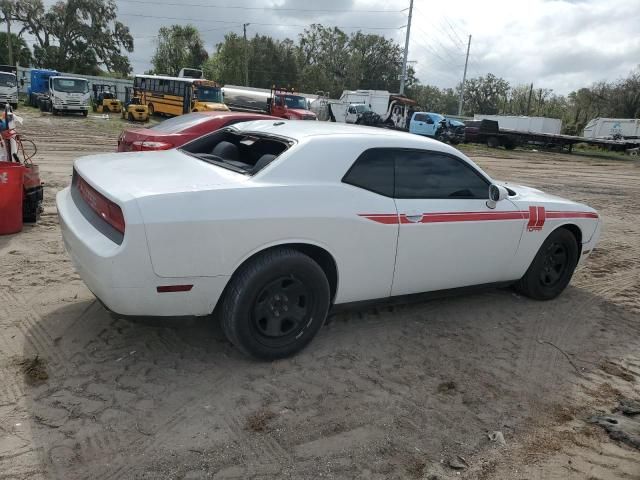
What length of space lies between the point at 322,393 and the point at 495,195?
2.18 m

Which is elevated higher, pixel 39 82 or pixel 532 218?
pixel 39 82

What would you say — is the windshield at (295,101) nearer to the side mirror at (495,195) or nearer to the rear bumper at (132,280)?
the side mirror at (495,195)

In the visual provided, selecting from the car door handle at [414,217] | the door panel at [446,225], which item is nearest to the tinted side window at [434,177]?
the door panel at [446,225]

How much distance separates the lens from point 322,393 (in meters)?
3.22

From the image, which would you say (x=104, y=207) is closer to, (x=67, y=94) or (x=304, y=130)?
(x=304, y=130)

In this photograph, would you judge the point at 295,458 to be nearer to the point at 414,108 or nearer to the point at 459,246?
the point at 459,246

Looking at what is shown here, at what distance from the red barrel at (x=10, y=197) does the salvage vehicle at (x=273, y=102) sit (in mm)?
21421

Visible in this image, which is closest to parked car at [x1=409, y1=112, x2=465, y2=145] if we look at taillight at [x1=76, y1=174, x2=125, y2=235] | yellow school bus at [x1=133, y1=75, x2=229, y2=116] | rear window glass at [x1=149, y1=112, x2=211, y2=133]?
yellow school bus at [x1=133, y1=75, x2=229, y2=116]

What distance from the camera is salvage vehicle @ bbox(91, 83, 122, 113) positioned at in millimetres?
34031

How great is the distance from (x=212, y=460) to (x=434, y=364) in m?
1.78

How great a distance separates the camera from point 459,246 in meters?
4.10

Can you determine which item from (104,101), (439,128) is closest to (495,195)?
(439,128)

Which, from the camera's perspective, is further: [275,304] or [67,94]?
[67,94]

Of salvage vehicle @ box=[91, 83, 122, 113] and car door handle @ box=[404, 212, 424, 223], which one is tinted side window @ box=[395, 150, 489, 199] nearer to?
car door handle @ box=[404, 212, 424, 223]
